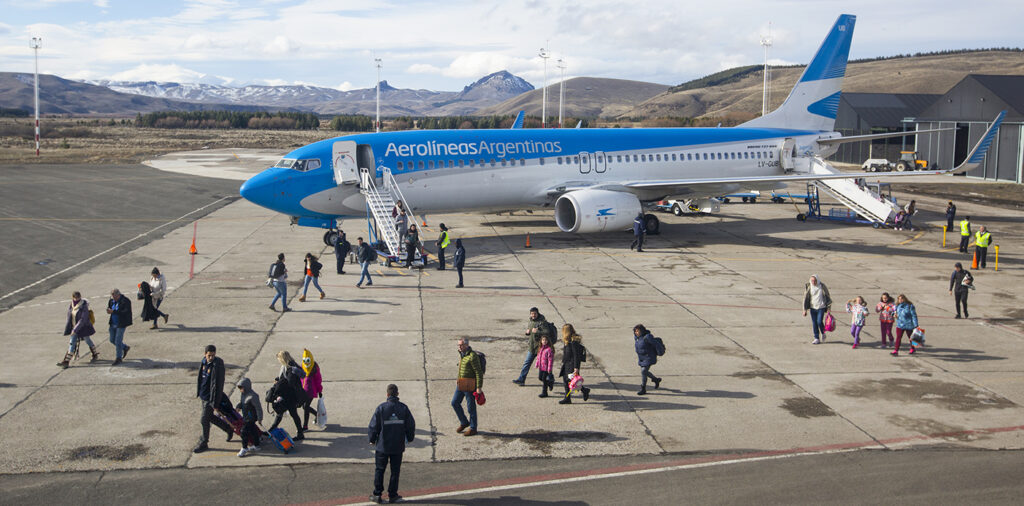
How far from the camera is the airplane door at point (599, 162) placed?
34.5 m


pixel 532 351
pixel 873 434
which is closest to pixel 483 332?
pixel 532 351

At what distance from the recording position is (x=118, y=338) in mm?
16547

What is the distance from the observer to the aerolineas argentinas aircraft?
30000 millimetres

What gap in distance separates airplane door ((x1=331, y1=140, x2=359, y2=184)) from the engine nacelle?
26.4 feet

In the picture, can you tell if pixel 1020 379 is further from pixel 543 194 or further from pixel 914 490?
pixel 543 194

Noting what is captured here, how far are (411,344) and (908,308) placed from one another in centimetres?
1075

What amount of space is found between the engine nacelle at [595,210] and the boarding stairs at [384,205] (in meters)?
6.18

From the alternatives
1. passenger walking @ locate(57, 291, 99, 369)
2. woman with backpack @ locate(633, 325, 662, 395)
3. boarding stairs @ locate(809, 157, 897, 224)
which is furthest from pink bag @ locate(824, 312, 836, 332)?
boarding stairs @ locate(809, 157, 897, 224)

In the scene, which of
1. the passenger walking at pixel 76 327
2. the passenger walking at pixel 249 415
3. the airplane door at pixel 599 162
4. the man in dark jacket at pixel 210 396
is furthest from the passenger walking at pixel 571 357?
the airplane door at pixel 599 162

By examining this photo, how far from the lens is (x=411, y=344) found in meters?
18.3

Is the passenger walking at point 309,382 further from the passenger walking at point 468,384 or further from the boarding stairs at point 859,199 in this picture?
the boarding stairs at point 859,199

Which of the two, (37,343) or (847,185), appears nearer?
(37,343)

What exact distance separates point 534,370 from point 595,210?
1564 cm

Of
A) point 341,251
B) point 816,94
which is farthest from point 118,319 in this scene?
point 816,94
